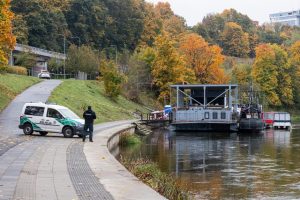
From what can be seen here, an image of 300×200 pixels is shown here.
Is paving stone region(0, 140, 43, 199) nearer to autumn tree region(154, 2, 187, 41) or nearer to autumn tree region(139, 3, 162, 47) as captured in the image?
autumn tree region(139, 3, 162, 47)

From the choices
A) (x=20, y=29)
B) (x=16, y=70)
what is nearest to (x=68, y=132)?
(x=16, y=70)

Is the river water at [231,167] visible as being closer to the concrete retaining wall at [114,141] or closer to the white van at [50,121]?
the concrete retaining wall at [114,141]

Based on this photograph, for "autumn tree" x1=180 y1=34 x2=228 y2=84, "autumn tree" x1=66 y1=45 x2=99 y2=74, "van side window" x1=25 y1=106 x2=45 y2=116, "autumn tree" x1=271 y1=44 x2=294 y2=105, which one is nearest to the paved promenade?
"van side window" x1=25 y1=106 x2=45 y2=116

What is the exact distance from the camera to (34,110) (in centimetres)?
3206

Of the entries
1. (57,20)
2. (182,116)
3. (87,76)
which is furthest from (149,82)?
(57,20)

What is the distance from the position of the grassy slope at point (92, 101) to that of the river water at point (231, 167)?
53.5 ft

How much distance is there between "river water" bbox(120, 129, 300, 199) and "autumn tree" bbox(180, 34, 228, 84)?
156ft

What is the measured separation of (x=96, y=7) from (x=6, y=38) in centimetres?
7769

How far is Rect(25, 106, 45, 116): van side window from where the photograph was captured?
105 ft

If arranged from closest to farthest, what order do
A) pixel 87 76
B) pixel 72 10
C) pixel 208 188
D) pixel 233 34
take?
pixel 208 188
pixel 87 76
pixel 72 10
pixel 233 34

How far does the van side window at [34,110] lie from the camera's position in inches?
1258

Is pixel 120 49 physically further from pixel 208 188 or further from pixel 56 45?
pixel 208 188

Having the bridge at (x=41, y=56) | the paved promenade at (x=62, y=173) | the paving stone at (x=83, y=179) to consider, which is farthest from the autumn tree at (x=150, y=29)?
the paving stone at (x=83, y=179)

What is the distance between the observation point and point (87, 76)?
92.4 metres
